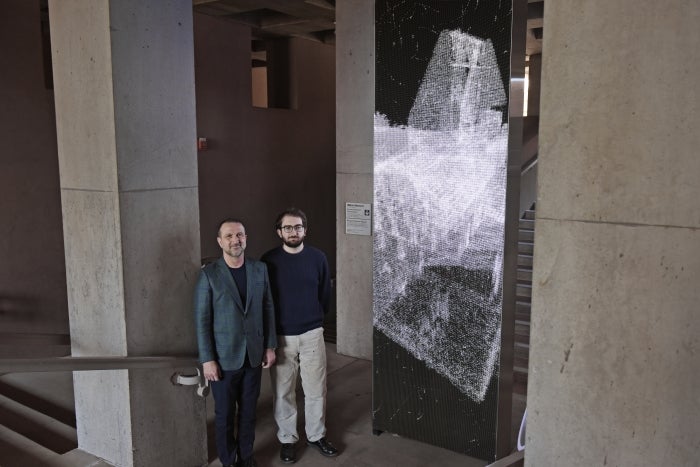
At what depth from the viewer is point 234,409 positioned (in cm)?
380

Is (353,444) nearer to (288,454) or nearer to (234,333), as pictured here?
(288,454)

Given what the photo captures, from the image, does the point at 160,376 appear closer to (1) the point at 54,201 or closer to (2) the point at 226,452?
(2) the point at 226,452

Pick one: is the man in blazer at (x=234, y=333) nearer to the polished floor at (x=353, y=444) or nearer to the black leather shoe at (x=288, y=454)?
the black leather shoe at (x=288, y=454)

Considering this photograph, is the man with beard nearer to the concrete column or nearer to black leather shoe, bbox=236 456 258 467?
black leather shoe, bbox=236 456 258 467

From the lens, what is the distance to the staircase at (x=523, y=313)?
539cm

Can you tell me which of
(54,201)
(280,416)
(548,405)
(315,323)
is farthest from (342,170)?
(548,405)

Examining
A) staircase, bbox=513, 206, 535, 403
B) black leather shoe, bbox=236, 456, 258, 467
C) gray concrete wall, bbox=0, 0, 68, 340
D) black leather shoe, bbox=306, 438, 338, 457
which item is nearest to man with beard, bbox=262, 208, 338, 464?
black leather shoe, bbox=306, 438, 338, 457

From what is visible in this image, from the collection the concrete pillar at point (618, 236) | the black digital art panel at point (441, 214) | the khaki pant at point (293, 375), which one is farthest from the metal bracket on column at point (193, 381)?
the concrete pillar at point (618, 236)

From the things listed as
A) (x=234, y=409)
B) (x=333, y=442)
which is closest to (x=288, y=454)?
(x=333, y=442)

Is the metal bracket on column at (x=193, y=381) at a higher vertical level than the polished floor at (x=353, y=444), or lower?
higher

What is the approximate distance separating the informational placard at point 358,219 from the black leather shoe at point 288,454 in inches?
91.9

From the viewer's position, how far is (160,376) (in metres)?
3.70

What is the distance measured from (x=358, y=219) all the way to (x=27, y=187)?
11.3 feet

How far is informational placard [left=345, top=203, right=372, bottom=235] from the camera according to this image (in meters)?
5.85
